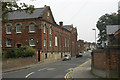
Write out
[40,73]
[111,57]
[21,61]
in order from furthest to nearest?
[21,61], [40,73], [111,57]

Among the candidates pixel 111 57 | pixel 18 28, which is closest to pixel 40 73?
pixel 111 57

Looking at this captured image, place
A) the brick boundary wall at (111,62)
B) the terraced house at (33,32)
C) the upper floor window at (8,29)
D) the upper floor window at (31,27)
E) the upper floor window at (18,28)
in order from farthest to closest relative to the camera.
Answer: the upper floor window at (8,29), the upper floor window at (18,28), the upper floor window at (31,27), the terraced house at (33,32), the brick boundary wall at (111,62)

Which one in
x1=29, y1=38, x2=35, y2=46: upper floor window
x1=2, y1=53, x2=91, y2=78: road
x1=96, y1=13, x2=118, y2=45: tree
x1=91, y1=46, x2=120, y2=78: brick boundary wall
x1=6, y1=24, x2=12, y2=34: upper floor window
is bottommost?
x1=2, y1=53, x2=91, y2=78: road

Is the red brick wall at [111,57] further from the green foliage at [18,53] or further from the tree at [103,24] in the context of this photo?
the tree at [103,24]

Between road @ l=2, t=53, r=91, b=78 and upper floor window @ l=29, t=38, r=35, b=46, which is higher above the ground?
upper floor window @ l=29, t=38, r=35, b=46

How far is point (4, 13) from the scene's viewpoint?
2061cm

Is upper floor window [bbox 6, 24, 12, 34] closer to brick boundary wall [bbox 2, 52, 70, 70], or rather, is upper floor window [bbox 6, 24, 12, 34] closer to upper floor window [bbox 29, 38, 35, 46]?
upper floor window [bbox 29, 38, 35, 46]

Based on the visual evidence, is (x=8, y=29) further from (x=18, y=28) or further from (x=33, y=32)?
(x=33, y=32)

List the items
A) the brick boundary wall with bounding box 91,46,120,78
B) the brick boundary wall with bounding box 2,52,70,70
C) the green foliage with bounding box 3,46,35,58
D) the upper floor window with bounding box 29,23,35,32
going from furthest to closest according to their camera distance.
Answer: the upper floor window with bounding box 29,23,35,32 < the green foliage with bounding box 3,46,35,58 < the brick boundary wall with bounding box 2,52,70,70 < the brick boundary wall with bounding box 91,46,120,78

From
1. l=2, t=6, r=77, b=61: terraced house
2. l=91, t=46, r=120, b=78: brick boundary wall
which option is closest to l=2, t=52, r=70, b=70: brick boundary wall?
l=2, t=6, r=77, b=61: terraced house

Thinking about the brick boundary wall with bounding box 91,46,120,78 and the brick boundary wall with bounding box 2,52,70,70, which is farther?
the brick boundary wall with bounding box 2,52,70,70

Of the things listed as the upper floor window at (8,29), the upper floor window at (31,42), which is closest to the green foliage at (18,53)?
the upper floor window at (31,42)

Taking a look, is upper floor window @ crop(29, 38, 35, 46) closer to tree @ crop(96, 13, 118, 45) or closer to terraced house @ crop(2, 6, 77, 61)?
Answer: terraced house @ crop(2, 6, 77, 61)

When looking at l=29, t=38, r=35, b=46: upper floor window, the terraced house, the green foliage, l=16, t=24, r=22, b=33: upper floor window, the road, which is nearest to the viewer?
the road
